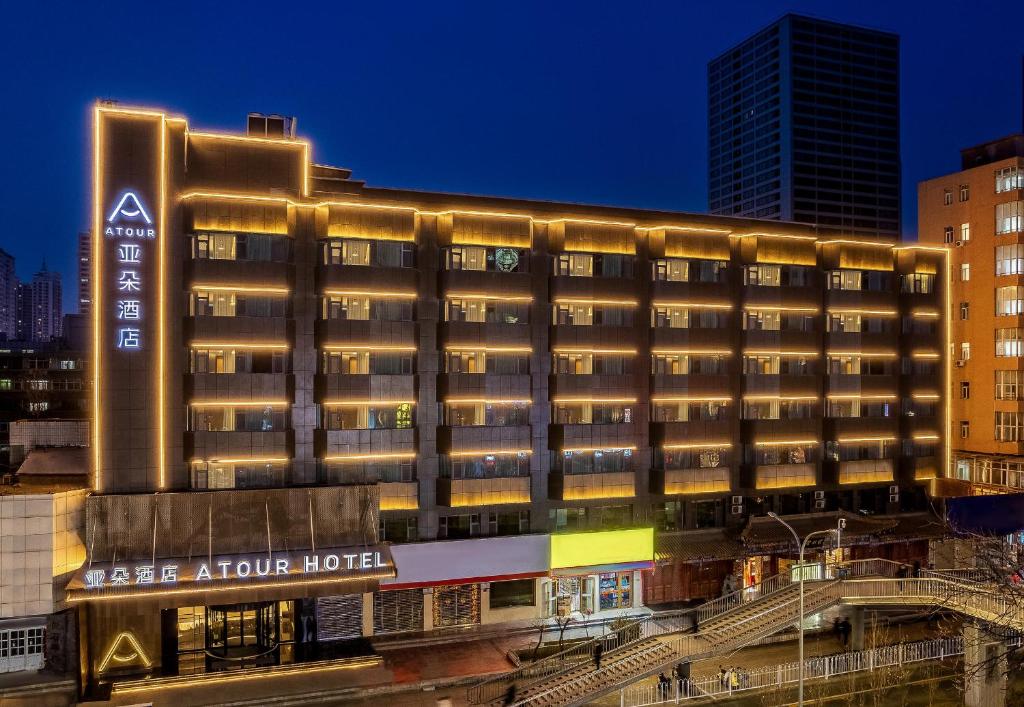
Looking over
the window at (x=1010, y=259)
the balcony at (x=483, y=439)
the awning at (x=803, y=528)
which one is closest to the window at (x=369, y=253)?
the balcony at (x=483, y=439)

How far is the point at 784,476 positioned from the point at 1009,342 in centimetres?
2561

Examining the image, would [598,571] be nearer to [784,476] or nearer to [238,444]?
[784,476]

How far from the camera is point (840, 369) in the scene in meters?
58.2

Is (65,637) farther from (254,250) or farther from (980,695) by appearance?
(980,695)

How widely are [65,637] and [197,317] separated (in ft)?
58.6

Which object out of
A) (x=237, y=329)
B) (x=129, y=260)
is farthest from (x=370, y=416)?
(x=129, y=260)

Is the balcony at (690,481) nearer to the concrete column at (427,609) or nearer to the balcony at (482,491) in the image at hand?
the balcony at (482,491)

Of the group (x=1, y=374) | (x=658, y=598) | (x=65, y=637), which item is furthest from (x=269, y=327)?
(x=1, y=374)

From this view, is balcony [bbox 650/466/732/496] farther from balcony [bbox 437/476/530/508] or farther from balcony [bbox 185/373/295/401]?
balcony [bbox 185/373/295/401]

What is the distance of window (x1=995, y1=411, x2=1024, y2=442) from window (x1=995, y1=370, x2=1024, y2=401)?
1.36 meters

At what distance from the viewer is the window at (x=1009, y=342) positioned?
62.8 metres

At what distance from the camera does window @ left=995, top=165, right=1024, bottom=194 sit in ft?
207

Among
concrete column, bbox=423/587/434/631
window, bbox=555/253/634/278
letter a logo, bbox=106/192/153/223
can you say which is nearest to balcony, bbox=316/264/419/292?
letter a logo, bbox=106/192/153/223

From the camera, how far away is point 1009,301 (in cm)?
6344
